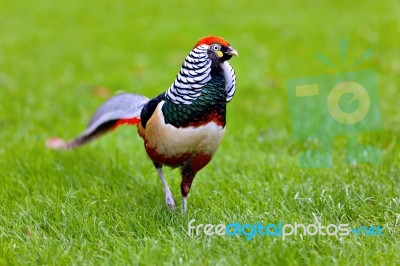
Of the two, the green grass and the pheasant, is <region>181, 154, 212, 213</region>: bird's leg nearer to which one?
the pheasant

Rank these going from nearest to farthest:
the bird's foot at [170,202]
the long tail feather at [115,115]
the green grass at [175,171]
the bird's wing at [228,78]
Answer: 1. the green grass at [175,171]
2. the bird's wing at [228,78]
3. the bird's foot at [170,202]
4. the long tail feather at [115,115]

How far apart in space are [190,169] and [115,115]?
68 centimetres

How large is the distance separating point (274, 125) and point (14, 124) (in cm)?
252

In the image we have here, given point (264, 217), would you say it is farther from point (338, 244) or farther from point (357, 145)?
point (357, 145)

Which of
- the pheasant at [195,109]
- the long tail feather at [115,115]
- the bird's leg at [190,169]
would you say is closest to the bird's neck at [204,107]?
the pheasant at [195,109]

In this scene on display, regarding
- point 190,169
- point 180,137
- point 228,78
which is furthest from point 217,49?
point 190,169

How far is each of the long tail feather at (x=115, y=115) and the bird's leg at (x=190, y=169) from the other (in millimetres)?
431

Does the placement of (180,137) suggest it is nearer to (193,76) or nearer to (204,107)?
(204,107)

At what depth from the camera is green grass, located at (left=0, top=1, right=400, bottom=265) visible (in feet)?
9.34

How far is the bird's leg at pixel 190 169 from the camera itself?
3.07 meters

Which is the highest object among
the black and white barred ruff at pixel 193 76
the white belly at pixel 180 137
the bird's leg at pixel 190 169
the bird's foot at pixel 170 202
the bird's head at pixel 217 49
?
the bird's head at pixel 217 49

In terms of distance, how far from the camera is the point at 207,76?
2.92m

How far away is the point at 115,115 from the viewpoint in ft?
11.7

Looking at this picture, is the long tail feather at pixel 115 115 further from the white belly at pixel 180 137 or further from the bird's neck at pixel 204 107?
the bird's neck at pixel 204 107
